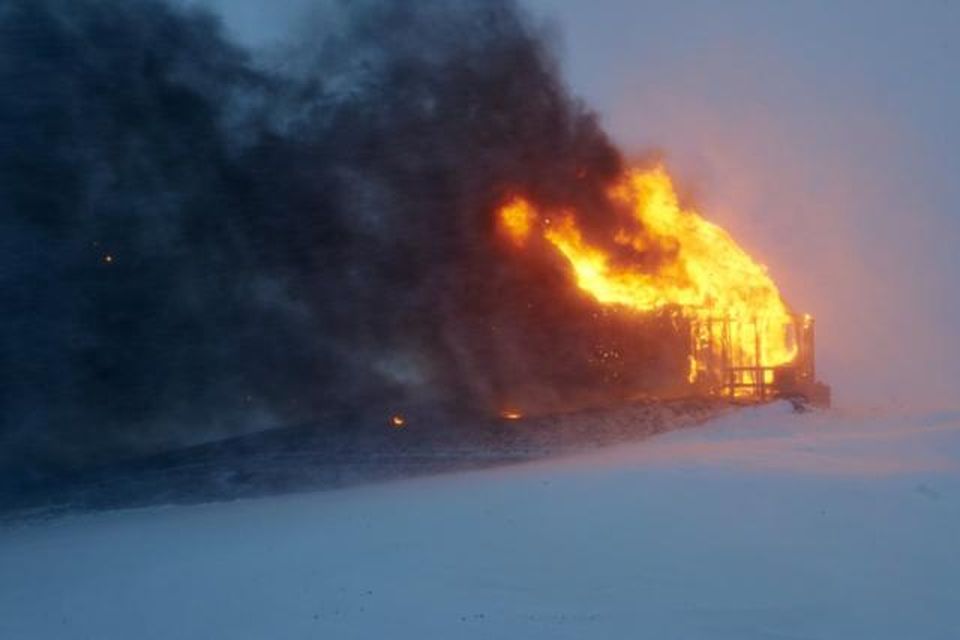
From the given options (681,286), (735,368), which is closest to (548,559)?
(735,368)

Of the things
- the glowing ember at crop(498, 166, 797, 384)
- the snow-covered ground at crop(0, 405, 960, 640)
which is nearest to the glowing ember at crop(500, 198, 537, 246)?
the glowing ember at crop(498, 166, 797, 384)

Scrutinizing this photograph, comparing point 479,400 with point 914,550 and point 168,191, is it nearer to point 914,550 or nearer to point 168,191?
point 168,191

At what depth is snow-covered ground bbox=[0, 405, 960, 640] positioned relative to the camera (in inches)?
316

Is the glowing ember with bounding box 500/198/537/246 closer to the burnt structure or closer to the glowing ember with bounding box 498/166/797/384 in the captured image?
the glowing ember with bounding box 498/166/797/384

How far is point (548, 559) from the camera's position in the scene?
9602 millimetres

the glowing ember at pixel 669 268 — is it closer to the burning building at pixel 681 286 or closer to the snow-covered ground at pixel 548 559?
the burning building at pixel 681 286

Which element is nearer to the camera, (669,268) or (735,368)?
(735,368)

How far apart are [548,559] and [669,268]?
14662 mm

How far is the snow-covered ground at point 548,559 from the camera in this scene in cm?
802

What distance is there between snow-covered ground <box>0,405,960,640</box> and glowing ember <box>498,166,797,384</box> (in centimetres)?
858

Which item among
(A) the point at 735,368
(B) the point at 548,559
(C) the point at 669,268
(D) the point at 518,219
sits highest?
(D) the point at 518,219

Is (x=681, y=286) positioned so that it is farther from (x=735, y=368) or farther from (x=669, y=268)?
(x=735, y=368)

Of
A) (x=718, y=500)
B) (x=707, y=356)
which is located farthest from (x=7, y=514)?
(x=707, y=356)

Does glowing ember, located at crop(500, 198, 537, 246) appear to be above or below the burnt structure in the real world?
above
